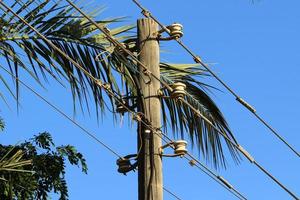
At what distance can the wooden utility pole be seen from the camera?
634 cm

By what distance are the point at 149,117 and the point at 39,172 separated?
453 centimetres

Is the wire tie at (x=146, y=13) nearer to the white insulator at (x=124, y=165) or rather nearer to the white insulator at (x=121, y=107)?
the white insulator at (x=121, y=107)

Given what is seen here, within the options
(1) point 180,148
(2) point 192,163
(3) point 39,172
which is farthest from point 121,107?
(3) point 39,172

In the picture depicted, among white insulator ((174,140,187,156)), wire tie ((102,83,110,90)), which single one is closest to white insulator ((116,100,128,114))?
wire tie ((102,83,110,90))

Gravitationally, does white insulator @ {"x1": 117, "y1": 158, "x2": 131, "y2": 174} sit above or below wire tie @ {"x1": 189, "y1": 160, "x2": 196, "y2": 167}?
below

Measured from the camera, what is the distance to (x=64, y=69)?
7.11 meters

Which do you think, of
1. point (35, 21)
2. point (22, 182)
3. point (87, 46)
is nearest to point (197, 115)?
point (87, 46)

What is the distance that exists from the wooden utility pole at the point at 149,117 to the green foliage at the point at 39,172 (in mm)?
3555

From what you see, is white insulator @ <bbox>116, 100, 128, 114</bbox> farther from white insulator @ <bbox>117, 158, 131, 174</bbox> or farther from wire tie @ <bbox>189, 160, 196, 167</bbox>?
wire tie @ <bbox>189, 160, 196, 167</bbox>

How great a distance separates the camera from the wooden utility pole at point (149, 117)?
634 centimetres

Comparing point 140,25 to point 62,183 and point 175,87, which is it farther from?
point 62,183

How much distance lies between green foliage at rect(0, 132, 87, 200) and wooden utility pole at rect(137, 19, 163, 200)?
11.7ft

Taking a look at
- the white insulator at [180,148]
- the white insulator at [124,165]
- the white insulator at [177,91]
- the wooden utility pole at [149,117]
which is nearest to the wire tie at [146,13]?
the wooden utility pole at [149,117]

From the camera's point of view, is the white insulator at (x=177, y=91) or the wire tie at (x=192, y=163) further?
the wire tie at (x=192, y=163)
